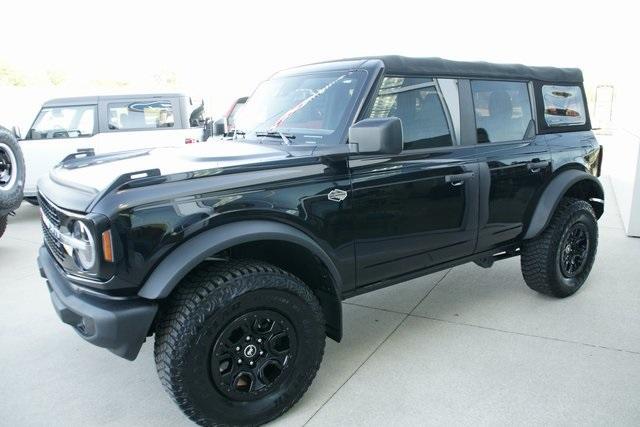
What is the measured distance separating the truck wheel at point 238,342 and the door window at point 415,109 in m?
1.17

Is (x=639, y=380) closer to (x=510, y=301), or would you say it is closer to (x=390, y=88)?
(x=510, y=301)

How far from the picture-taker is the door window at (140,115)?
803 centimetres

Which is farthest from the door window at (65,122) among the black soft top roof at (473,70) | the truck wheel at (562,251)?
the truck wheel at (562,251)

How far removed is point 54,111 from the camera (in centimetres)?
791

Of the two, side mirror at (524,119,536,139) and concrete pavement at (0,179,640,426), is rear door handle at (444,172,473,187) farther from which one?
concrete pavement at (0,179,640,426)

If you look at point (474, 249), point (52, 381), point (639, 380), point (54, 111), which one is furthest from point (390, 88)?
point (54, 111)

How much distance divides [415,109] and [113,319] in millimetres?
2082

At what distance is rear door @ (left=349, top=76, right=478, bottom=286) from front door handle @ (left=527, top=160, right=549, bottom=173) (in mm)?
608

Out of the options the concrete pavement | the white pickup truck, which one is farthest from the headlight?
the white pickup truck

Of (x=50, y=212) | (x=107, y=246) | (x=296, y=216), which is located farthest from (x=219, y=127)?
(x=107, y=246)

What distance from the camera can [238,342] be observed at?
2387 mm

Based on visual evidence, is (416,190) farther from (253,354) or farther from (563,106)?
(563,106)

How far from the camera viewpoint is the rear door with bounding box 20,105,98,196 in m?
7.79

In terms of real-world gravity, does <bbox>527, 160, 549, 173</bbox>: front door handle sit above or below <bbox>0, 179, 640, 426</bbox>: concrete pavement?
above
